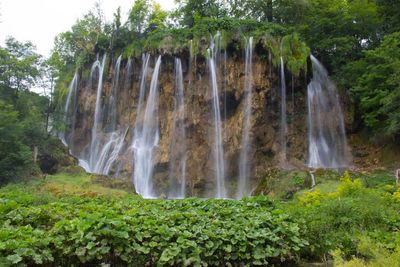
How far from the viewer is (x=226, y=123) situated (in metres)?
22.9

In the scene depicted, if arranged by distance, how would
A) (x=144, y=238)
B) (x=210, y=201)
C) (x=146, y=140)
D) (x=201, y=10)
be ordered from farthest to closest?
(x=201, y=10), (x=146, y=140), (x=210, y=201), (x=144, y=238)

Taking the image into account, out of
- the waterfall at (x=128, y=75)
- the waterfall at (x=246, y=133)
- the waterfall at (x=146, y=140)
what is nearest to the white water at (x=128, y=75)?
the waterfall at (x=128, y=75)

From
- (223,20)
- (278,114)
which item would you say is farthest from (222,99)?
(223,20)

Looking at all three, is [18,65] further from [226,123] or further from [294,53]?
[294,53]

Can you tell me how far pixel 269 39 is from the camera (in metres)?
22.9

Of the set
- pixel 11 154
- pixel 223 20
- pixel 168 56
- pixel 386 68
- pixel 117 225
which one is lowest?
pixel 117 225

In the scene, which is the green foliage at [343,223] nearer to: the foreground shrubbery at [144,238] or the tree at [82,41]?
the foreground shrubbery at [144,238]

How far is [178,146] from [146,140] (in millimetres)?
2731

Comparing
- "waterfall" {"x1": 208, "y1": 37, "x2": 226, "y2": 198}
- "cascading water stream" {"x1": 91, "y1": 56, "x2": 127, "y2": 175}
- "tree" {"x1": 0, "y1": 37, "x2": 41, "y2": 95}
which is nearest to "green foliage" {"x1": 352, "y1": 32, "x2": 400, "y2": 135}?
"waterfall" {"x1": 208, "y1": 37, "x2": 226, "y2": 198}

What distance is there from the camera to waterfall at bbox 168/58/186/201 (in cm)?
2231

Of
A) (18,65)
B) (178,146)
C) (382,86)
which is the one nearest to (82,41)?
(18,65)

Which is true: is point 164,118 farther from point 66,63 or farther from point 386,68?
point 66,63

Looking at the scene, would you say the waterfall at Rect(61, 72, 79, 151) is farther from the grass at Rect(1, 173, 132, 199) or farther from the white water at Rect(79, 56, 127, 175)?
the grass at Rect(1, 173, 132, 199)

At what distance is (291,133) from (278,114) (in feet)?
4.61
